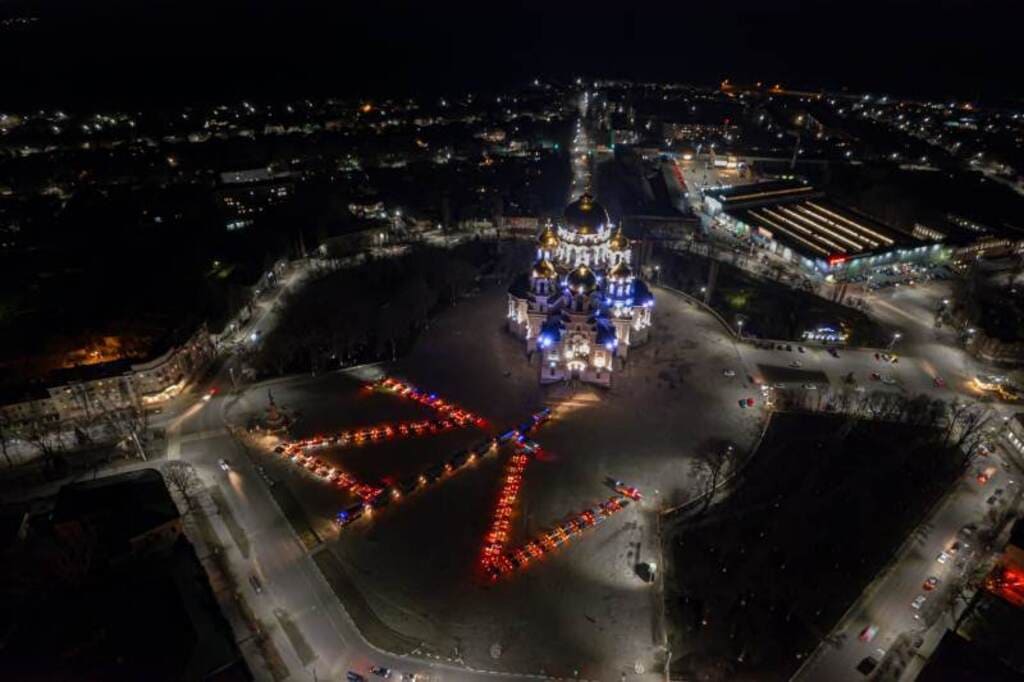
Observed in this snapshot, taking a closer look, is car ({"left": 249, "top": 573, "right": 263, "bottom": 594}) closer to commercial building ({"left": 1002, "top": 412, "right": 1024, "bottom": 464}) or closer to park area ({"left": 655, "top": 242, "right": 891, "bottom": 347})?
park area ({"left": 655, "top": 242, "right": 891, "bottom": 347})

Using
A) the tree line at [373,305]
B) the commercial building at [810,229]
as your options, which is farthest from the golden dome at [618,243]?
the commercial building at [810,229]

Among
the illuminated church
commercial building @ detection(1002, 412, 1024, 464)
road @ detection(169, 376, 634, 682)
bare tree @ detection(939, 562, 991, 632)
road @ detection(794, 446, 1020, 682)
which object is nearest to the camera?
road @ detection(169, 376, 634, 682)

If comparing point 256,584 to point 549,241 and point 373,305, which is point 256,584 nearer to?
point 373,305

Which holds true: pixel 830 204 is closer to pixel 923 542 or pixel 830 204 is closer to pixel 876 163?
pixel 876 163

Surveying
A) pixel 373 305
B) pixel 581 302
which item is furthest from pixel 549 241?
pixel 373 305

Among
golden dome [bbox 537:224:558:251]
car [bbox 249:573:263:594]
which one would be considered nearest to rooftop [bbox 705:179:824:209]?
golden dome [bbox 537:224:558:251]

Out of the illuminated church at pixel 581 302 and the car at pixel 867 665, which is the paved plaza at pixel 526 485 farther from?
the car at pixel 867 665
